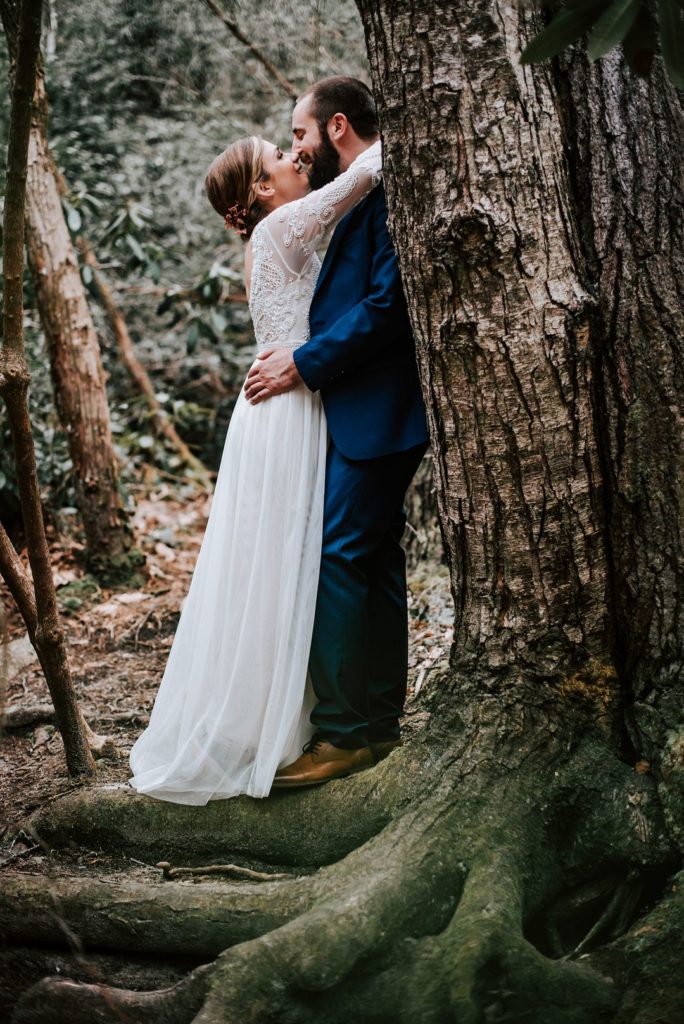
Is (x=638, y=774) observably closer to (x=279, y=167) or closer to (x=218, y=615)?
(x=218, y=615)

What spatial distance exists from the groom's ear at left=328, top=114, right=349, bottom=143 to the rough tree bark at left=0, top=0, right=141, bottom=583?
2.79 m

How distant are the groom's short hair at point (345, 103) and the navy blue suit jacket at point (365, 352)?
0.38 metres

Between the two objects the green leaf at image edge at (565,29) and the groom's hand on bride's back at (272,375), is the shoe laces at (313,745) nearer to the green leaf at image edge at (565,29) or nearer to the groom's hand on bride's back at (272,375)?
the groom's hand on bride's back at (272,375)

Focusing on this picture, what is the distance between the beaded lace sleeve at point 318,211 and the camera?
2678 mm

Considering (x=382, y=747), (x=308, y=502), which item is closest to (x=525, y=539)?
(x=308, y=502)

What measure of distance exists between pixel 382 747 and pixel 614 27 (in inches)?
82.1

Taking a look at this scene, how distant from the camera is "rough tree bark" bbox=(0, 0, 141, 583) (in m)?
5.28

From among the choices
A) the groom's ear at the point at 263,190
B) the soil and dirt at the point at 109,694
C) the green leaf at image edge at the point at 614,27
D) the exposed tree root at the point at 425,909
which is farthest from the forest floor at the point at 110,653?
the green leaf at image edge at the point at 614,27

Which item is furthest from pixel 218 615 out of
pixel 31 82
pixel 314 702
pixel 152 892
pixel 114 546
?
pixel 114 546

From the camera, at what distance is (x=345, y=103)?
2.89 metres

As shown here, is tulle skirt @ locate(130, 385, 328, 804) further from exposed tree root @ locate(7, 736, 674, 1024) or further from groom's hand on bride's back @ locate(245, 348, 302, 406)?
exposed tree root @ locate(7, 736, 674, 1024)

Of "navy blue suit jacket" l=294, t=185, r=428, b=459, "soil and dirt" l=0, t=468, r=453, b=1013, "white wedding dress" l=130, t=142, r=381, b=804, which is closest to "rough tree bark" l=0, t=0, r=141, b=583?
"soil and dirt" l=0, t=468, r=453, b=1013

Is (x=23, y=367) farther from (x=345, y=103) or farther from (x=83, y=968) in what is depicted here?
(x=83, y=968)

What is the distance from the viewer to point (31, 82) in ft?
7.71
